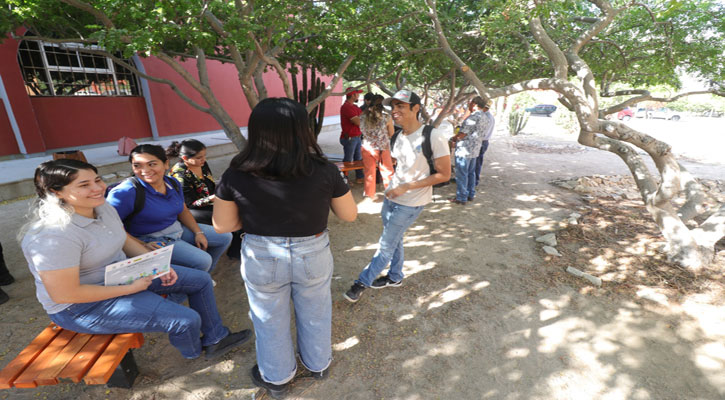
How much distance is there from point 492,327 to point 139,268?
2527 mm

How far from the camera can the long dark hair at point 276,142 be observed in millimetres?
1460

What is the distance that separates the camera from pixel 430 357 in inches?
93.0

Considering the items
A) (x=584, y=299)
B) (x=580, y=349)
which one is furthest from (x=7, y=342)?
(x=584, y=299)

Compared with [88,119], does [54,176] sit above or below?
above

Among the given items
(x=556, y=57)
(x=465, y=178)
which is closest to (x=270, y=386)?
(x=465, y=178)

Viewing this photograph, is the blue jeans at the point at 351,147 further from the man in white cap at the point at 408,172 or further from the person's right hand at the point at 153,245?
the person's right hand at the point at 153,245

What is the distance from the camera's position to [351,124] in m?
6.34

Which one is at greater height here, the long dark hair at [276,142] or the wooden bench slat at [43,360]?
the long dark hair at [276,142]

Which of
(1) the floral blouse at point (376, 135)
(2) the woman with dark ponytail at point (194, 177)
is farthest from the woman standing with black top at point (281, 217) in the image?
(1) the floral blouse at point (376, 135)

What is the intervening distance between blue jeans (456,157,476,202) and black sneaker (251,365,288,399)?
4.21 m

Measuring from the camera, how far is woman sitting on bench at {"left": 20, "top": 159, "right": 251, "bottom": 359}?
1637 mm

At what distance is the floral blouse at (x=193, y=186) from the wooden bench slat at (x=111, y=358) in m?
1.51

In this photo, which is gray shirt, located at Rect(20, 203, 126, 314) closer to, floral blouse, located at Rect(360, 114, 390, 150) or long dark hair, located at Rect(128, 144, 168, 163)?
long dark hair, located at Rect(128, 144, 168, 163)

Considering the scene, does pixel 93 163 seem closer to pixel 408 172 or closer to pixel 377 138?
pixel 377 138
